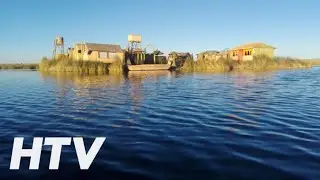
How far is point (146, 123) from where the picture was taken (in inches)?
490

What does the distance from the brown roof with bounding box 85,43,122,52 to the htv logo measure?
73.1 metres

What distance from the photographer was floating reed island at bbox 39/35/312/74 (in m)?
75.0

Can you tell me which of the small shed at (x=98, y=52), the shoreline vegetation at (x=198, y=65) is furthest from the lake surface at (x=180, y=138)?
the small shed at (x=98, y=52)

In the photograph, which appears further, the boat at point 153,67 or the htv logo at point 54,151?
the boat at point 153,67

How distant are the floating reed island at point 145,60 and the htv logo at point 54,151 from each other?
61.5 meters

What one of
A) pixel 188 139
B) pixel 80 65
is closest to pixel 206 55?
pixel 80 65

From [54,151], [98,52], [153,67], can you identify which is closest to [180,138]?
[54,151]

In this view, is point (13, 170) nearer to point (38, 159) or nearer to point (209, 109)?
point (38, 159)

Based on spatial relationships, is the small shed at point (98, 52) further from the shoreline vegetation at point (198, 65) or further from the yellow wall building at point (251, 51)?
the yellow wall building at point (251, 51)

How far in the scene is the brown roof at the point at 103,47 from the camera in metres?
81.1

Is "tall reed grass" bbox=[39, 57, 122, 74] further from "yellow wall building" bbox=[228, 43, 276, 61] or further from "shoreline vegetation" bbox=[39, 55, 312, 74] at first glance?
"yellow wall building" bbox=[228, 43, 276, 61]

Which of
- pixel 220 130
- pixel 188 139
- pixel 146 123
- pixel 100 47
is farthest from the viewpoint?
pixel 100 47

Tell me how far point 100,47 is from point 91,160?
7743 cm

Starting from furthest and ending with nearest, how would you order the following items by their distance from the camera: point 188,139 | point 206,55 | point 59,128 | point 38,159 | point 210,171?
point 206,55 → point 59,128 → point 188,139 → point 38,159 → point 210,171
